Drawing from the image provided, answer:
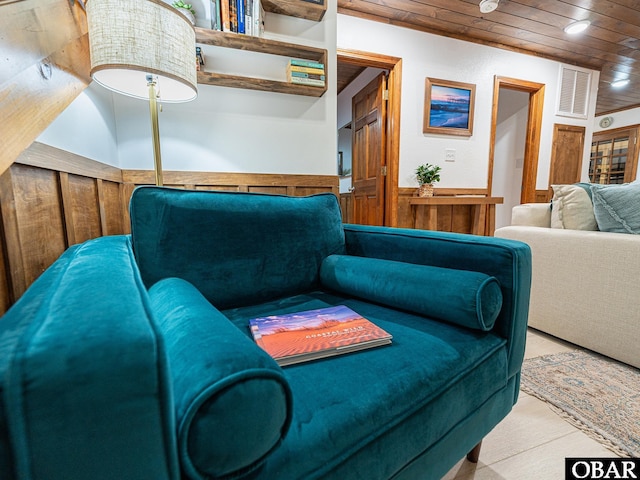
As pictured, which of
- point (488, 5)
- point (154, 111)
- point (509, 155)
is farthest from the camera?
point (509, 155)

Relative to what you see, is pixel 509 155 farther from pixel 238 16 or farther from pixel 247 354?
pixel 247 354

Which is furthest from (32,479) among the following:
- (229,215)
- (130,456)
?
(229,215)

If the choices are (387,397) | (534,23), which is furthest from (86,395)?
(534,23)

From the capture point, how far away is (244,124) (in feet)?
6.28

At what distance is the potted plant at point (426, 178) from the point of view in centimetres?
287

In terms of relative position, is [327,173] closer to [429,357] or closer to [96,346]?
[429,357]

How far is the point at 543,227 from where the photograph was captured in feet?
5.64

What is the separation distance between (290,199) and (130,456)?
0.87m

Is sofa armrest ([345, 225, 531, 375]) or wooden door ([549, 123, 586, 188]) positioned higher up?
wooden door ([549, 123, 586, 188])

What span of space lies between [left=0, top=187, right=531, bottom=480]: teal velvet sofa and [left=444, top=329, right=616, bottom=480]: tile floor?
19cm

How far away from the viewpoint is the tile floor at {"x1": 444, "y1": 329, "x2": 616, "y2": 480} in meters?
0.83

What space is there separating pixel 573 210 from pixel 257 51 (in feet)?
6.75

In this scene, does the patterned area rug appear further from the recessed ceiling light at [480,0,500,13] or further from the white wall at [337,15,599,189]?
the recessed ceiling light at [480,0,500,13]

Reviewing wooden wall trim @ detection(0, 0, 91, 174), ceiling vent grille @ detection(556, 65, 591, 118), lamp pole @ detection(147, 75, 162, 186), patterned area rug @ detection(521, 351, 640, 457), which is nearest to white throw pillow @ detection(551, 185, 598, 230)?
patterned area rug @ detection(521, 351, 640, 457)
